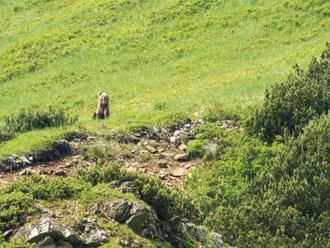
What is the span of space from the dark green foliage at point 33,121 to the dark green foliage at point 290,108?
6.40m

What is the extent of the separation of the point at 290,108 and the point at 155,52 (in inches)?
677

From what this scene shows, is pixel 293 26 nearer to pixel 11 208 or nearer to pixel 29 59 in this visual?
pixel 29 59

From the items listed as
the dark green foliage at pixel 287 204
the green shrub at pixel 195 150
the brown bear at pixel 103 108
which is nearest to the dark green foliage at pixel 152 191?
the dark green foliage at pixel 287 204

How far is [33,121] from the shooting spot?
26.2m

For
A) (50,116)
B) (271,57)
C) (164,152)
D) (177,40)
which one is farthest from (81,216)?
(177,40)

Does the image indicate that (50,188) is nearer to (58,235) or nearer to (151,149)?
(58,235)

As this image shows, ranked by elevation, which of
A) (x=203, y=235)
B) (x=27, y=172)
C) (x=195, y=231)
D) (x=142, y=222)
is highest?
(x=142, y=222)

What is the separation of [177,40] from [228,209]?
22.4 metres

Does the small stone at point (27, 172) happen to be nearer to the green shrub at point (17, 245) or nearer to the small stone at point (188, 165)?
the small stone at point (188, 165)

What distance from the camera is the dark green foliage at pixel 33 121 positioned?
25.8 m

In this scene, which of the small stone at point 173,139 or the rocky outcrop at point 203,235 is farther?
the small stone at point 173,139

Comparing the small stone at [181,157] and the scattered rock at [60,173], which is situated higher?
the scattered rock at [60,173]

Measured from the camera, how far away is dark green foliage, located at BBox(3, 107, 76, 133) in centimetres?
2580

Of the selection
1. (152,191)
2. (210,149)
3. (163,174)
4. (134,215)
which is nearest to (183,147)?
(210,149)
